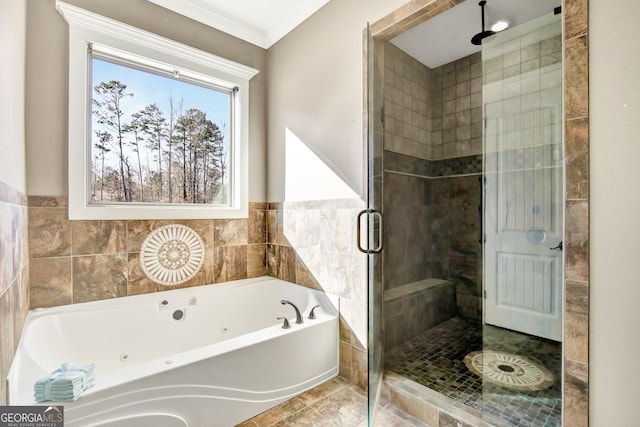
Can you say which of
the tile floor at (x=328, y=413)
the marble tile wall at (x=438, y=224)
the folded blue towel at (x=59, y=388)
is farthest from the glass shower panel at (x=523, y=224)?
the folded blue towel at (x=59, y=388)

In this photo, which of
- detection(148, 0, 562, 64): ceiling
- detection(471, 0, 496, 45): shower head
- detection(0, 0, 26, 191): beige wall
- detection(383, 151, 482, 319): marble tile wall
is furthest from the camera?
detection(383, 151, 482, 319): marble tile wall

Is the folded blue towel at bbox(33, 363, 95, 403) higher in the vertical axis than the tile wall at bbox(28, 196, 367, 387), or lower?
lower

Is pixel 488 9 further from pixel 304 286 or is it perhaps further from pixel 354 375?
pixel 354 375

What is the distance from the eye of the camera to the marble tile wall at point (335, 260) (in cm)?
202

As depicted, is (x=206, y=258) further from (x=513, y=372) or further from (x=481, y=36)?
(x=481, y=36)

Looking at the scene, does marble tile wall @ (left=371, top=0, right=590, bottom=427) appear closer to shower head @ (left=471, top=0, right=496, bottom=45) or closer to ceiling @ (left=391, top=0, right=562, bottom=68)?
ceiling @ (left=391, top=0, right=562, bottom=68)

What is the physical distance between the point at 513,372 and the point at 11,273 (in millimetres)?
2640

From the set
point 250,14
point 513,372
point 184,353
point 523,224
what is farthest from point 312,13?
point 513,372

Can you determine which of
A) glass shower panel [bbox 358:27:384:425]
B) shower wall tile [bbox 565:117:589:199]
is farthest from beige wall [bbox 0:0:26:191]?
shower wall tile [bbox 565:117:589:199]

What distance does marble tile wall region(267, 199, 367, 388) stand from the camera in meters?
2.02

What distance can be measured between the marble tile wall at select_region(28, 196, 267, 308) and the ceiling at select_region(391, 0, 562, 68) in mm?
2433

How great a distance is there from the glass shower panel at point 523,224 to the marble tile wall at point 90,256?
7.30 feet

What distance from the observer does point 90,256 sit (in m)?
2.07

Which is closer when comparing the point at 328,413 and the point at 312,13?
the point at 328,413
